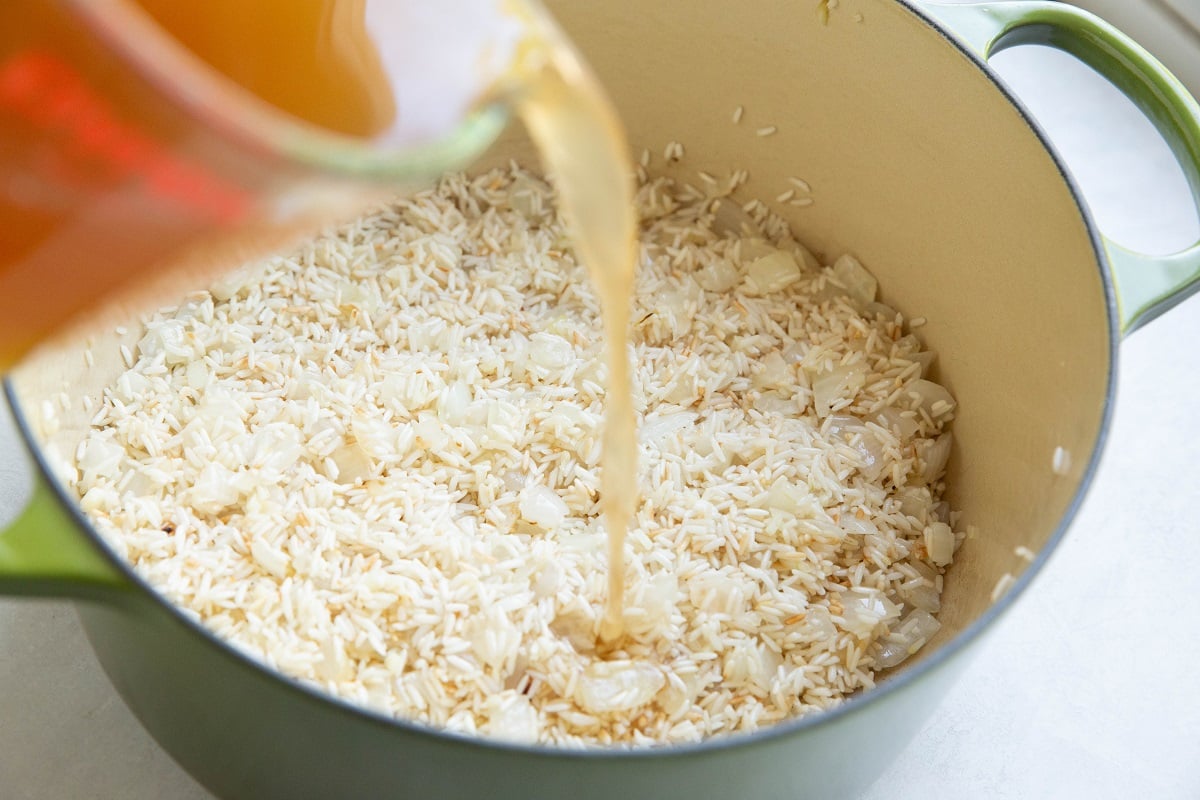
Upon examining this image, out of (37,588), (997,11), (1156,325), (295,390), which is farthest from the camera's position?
(1156,325)

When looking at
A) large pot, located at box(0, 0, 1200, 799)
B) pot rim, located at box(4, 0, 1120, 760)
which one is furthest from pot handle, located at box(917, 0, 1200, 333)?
pot rim, located at box(4, 0, 1120, 760)

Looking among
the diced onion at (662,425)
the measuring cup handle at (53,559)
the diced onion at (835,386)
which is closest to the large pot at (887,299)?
the measuring cup handle at (53,559)

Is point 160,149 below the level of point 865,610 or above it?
above

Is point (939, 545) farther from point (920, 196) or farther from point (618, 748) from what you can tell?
point (618, 748)

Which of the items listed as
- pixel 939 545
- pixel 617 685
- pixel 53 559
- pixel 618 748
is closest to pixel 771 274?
pixel 939 545

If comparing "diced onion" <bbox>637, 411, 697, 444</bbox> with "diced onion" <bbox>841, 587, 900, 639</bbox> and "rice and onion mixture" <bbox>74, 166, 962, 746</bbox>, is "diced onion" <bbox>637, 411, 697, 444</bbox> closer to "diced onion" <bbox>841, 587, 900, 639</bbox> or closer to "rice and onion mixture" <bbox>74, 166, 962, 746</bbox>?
"rice and onion mixture" <bbox>74, 166, 962, 746</bbox>

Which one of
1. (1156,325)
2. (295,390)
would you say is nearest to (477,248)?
(295,390)

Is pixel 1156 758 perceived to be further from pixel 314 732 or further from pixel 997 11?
pixel 314 732
